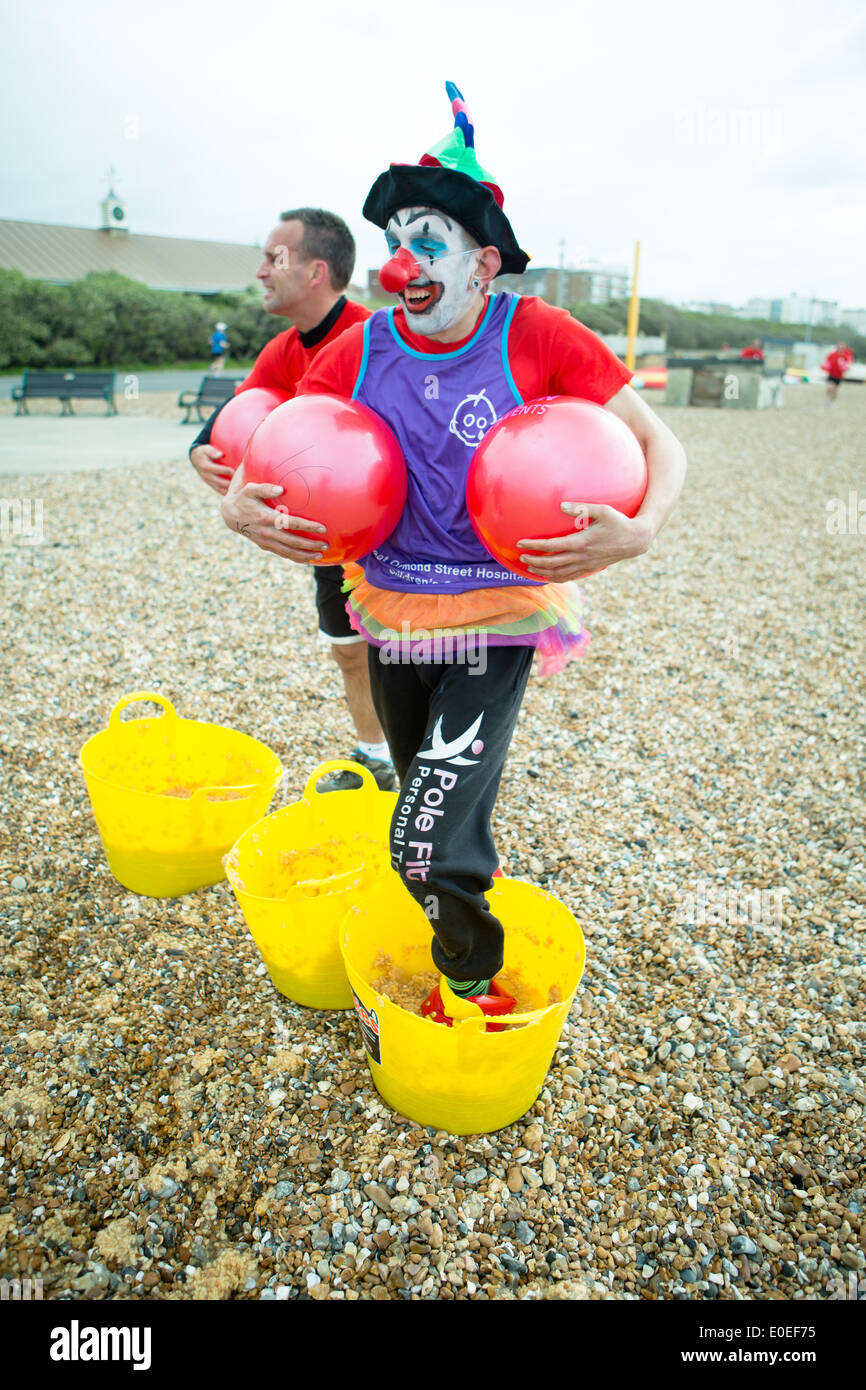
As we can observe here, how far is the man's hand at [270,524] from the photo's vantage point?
2.11m

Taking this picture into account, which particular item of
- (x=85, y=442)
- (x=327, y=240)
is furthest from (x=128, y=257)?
(x=327, y=240)

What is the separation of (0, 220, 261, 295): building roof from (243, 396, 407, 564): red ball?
37.2m

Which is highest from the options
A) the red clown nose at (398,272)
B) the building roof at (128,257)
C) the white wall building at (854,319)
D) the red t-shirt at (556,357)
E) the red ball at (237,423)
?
the white wall building at (854,319)

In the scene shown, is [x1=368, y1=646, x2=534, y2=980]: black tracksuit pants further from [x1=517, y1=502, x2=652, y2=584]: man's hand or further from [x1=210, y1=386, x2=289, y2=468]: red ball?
[x1=210, y1=386, x2=289, y2=468]: red ball

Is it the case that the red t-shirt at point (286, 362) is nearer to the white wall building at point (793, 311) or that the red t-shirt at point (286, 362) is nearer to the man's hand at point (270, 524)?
the man's hand at point (270, 524)

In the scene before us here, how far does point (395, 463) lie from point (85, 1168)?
2005 millimetres

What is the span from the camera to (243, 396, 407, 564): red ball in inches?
82.3

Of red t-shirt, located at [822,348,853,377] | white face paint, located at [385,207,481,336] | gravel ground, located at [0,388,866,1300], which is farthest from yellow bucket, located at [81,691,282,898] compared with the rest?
red t-shirt, located at [822,348,853,377]

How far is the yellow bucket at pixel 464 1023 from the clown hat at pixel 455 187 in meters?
1.86

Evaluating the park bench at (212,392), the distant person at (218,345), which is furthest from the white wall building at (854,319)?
the park bench at (212,392)

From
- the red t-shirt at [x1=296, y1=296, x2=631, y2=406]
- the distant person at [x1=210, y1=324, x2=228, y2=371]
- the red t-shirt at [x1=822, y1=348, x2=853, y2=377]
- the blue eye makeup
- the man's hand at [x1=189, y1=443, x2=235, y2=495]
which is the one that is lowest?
the man's hand at [x1=189, y1=443, x2=235, y2=495]

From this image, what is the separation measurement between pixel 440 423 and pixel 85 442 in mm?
12367

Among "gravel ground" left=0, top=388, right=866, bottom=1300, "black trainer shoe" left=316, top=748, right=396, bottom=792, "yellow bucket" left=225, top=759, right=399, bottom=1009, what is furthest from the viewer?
"black trainer shoe" left=316, top=748, right=396, bottom=792
